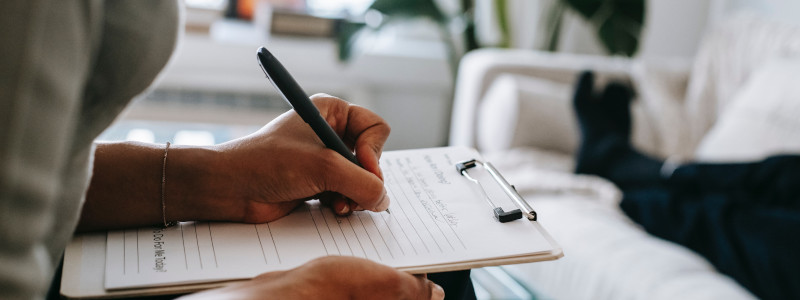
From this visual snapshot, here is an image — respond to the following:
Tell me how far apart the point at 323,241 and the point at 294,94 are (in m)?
0.11

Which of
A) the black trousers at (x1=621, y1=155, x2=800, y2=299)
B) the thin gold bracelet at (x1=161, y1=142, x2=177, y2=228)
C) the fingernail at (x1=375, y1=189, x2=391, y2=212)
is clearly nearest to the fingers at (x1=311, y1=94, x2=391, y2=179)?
the fingernail at (x1=375, y1=189, x2=391, y2=212)

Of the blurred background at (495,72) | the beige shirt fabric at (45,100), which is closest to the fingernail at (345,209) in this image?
the beige shirt fabric at (45,100)

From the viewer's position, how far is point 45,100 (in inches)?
12.6

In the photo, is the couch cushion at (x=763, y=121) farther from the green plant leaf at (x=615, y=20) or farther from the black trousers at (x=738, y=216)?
the green plant leaf at (x=615, y=20)

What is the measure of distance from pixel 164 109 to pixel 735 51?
163cm

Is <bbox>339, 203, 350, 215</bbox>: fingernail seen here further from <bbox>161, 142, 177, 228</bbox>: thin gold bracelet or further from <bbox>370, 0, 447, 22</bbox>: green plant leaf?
<bbox>370, 0, 447, 22</bbox>: green plant leaf

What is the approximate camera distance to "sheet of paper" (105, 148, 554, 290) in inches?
18.6

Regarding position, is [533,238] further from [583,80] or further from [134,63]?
[583,80]

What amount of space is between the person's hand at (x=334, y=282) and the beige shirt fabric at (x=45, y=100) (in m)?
0.11

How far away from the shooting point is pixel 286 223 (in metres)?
0.56

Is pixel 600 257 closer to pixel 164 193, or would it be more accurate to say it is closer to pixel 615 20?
pixel 164 193

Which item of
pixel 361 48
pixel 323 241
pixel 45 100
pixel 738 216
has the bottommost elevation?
pixel 361 48

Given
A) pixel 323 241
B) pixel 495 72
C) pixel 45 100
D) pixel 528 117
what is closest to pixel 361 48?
pixel 495 72

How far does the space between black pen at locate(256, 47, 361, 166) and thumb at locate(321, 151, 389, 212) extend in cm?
2
